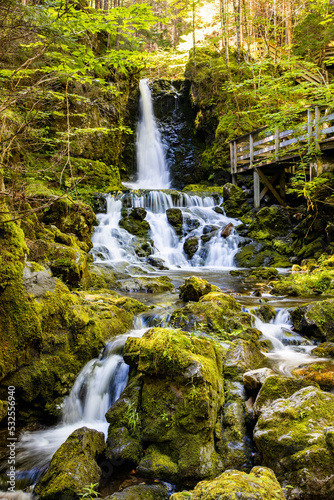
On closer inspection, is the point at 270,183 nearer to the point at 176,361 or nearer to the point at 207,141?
the point at 207,141

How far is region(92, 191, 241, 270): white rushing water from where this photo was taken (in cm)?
1212

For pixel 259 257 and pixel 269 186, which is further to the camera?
pixel 269 186

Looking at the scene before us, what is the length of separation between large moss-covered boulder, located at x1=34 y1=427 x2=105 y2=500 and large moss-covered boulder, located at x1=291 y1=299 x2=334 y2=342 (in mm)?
3884

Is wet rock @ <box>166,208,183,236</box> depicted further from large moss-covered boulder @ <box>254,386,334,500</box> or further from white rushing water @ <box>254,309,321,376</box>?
large moss-covered boulder @ <box>254,386,334,500</box>

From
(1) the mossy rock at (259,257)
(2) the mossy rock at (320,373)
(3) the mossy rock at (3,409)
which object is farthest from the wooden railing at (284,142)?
(3) the mossy rock at (3,409)

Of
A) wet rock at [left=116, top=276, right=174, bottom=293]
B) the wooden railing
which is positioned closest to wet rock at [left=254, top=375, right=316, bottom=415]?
wet rock at [left=116, top=276, right=174, bottom=293]

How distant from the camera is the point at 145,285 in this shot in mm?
8547

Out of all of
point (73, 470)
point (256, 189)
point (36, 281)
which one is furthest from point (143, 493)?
point (256, 189)

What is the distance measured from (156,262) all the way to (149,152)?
41.6 feet

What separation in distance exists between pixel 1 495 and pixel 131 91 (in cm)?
2424

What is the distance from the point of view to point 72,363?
4.29 meters

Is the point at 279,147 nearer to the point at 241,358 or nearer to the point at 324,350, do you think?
the point at 324,350

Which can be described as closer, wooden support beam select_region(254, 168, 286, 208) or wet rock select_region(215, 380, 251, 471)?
wet rock select_region(215, 380, 251, 471)

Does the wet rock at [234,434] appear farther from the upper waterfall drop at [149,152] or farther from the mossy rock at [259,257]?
the upper waterfall drop at [149,152]
